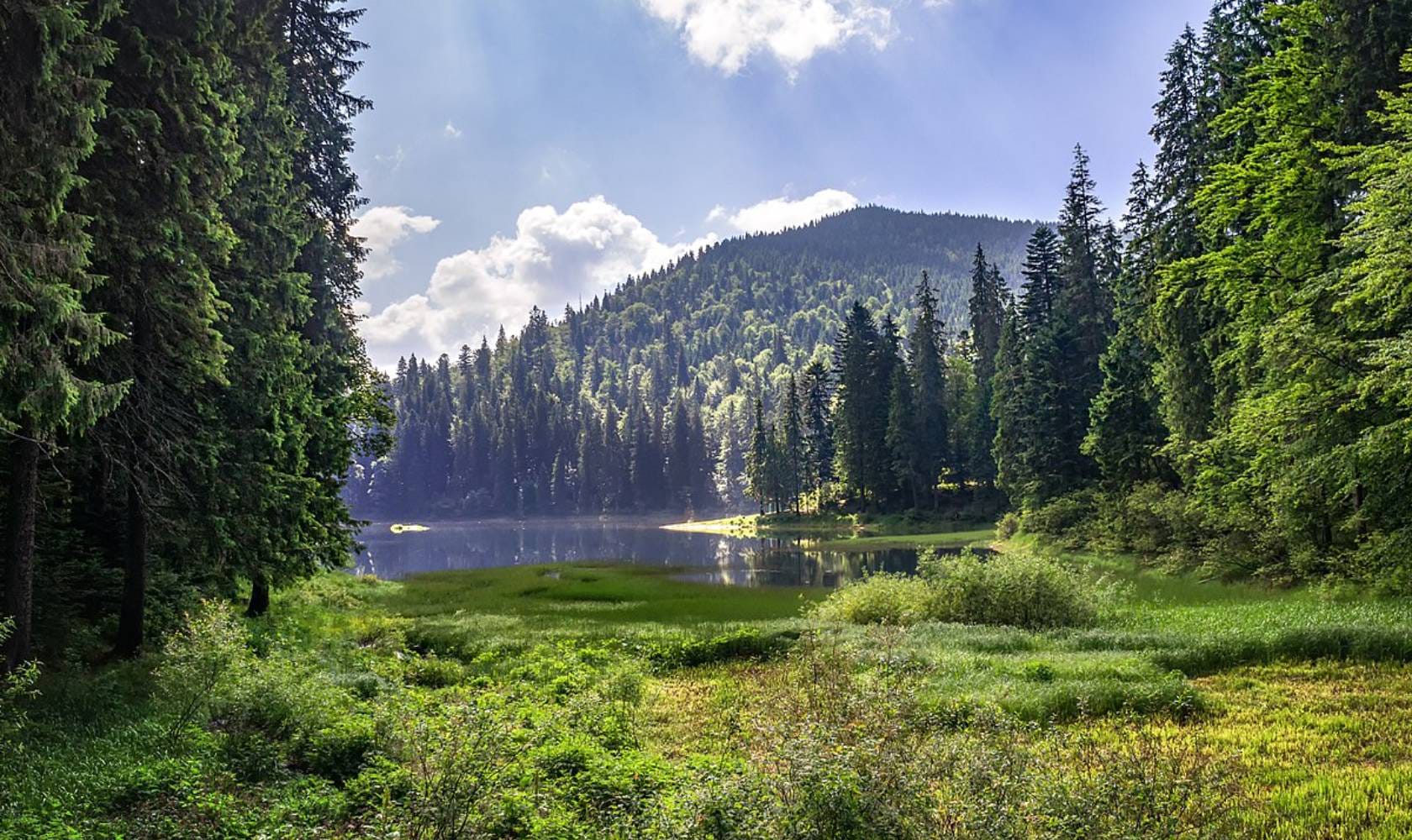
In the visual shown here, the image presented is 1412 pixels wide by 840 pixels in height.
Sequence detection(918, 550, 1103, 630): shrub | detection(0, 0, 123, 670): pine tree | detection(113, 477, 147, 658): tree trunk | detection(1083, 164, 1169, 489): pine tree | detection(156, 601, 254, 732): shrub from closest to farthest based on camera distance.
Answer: detection(0, 0, 123, 670): pine tree
detection(156, 601, 254, 732): shrub
detection(113, 477, 147, 658): tree trunk
detection(918, 550, 1103, 630): shrub
detection(1083, 164, 1169, 489): pine tree

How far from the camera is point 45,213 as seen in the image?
30.8 feet

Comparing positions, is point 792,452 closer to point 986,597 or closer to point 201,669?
point 986,597

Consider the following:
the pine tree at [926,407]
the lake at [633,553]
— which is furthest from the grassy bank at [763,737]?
the pine tree at [926,407]

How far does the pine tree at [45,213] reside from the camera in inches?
349

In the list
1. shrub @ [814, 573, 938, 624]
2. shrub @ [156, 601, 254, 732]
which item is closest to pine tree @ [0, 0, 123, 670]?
shrub @ [156, 601, 254, 732]

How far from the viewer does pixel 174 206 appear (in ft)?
41.1

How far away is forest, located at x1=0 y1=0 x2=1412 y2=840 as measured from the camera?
7144 millimetres

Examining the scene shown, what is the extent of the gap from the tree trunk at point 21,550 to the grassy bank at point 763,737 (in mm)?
842

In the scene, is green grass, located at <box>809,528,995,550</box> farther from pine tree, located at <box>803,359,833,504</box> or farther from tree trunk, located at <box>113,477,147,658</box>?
tree trunk, located at <box>113,477,147,658</box>

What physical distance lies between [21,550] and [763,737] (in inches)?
423

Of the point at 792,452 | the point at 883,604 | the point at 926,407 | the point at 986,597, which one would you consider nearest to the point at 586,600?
the point at 883,604

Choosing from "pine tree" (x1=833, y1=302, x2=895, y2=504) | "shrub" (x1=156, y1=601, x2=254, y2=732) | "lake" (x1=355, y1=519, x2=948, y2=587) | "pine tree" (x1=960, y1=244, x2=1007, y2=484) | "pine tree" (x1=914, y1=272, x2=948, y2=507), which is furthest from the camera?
"pine tree" (x1=833, y1=302, x2=895, y2=504)

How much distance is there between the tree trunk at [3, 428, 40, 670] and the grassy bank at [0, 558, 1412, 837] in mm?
842

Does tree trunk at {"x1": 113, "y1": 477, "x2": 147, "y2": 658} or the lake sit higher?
tree trunk at {"x1": 113, "y1": 477, "x2": 147, "y2": 658}
